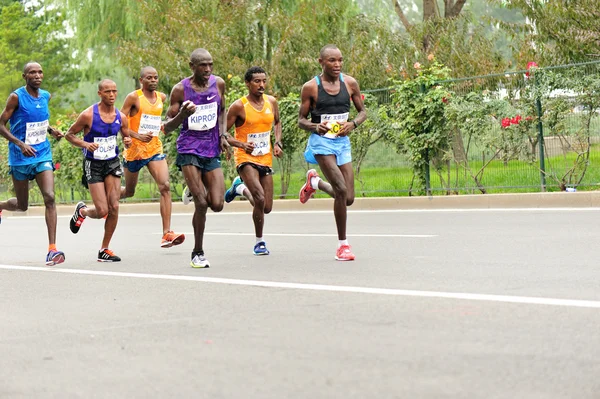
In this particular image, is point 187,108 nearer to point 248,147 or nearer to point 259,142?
point 248,147

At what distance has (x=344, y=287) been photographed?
8.73 meters

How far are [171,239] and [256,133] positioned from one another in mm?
1786

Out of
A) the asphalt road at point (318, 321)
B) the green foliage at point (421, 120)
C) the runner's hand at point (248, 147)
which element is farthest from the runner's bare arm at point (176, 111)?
the green foliage at point (421, 120)

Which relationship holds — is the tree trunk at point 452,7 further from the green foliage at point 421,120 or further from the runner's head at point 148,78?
the runner's head at point 148,78

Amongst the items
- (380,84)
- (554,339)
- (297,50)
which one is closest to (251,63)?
(297,50)

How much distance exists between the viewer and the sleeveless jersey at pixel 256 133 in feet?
38.7

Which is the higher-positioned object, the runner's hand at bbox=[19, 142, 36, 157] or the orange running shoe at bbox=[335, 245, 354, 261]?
the runner's hand at bbox=[19, 142, 36, 157]

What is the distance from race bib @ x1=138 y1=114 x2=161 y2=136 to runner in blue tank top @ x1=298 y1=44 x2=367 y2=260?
130 inches

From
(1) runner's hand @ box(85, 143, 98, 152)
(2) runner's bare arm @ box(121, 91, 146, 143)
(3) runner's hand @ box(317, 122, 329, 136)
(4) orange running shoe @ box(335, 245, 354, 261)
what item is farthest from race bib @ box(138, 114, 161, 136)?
(4) orange running shoe @ box(335, 245, 354, 261)

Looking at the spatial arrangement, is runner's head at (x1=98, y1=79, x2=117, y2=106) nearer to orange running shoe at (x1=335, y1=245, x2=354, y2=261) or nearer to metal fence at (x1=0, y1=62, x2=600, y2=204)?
orange running shoe at (x1=335, y1=245, x2=354, y2=261)

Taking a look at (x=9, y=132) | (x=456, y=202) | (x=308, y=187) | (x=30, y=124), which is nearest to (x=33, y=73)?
(x=30, y=124)

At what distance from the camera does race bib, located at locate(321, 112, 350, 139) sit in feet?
36.3

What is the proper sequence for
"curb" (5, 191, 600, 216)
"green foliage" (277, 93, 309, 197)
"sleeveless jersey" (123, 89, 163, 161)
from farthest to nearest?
"green foliage" (277, 93, 309, 197)
"curb" (5, 191, 600, 216)
"sleeveless jersey" (123, 89, 163, 161)

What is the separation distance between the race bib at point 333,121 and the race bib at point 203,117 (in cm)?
104
